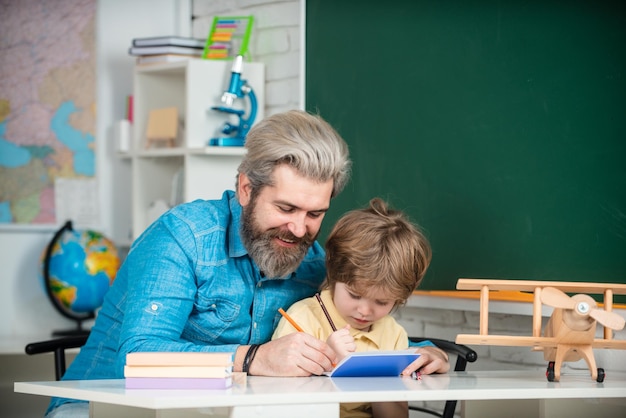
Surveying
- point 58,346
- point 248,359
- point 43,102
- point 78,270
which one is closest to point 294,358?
point 248,359

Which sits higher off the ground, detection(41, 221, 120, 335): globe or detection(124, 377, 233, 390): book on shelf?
detection(124, 377, 233, 390): book on shelf

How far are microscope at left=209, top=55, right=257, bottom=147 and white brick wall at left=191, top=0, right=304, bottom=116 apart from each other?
0.40 feet

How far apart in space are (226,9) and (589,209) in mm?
2237

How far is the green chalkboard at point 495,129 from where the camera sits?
234cm

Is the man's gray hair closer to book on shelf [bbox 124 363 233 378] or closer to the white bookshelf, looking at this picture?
book on shelf [bbox 124 363 233 378]

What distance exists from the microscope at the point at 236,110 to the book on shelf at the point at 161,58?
348 millimetres

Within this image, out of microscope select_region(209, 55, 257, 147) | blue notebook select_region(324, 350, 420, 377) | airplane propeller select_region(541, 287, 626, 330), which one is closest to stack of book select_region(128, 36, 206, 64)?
microscope select_region(209, 55, 257, 147)

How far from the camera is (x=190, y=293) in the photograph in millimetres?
2062

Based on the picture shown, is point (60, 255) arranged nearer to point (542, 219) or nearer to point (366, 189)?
point (366, 189)

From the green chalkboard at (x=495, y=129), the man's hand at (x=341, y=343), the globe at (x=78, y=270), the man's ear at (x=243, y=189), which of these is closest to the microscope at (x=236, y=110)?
the green chalkboard at (x=495, y=129)

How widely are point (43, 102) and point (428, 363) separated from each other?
2.88m

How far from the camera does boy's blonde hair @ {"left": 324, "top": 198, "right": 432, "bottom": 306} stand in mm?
2092

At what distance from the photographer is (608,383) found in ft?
6.18

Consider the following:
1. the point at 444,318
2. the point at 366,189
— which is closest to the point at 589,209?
the point at 444,318
